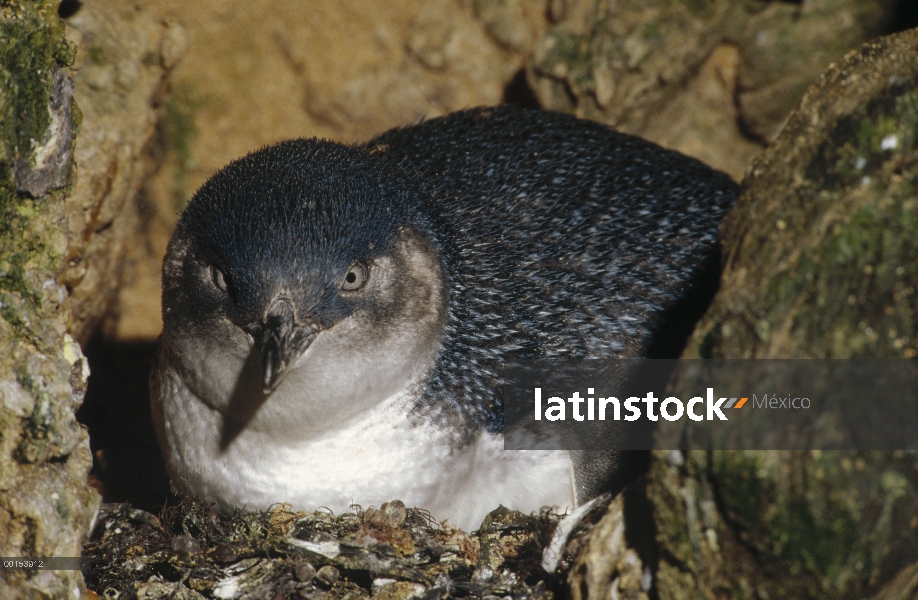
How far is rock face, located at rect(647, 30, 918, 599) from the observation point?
6.72 ft

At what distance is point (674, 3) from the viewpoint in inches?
191

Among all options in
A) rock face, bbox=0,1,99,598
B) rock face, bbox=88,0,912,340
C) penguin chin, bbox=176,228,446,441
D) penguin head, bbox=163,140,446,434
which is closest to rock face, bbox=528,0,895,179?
rock face, bbox=88,0,912,340

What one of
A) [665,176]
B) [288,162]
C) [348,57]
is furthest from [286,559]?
[348,57]

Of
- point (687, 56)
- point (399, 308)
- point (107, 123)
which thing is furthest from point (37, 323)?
point (687, 56)

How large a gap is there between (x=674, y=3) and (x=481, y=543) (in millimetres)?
3448

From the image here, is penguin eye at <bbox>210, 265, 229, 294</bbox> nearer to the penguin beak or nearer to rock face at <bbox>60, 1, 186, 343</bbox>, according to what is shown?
the penguin beak

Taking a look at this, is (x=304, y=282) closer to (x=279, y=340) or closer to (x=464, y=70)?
(x=279, y=340)

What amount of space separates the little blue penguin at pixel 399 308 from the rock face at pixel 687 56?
151cm

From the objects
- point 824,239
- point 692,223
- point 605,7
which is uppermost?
point 605,7

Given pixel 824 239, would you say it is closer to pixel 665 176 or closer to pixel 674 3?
pixel 665 176

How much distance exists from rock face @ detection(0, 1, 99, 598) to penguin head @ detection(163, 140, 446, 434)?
0.45 m

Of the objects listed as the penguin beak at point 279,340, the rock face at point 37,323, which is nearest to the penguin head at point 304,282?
the penguin beak at point 279,340

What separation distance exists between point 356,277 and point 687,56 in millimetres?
3136

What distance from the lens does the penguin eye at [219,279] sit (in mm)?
2869
